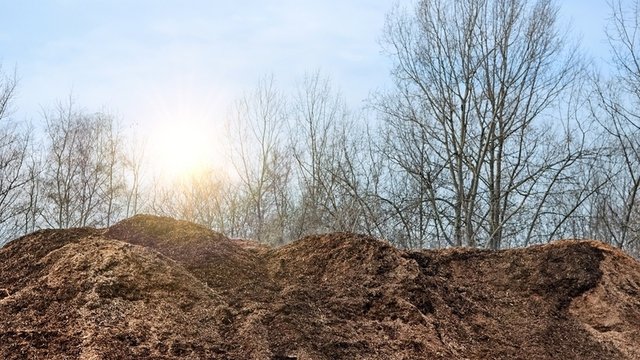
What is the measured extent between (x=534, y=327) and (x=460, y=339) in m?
0.82

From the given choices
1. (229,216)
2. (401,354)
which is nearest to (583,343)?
(401,354)

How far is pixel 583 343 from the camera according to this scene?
4.94 meters

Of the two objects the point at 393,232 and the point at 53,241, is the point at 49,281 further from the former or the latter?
the point at 393,232

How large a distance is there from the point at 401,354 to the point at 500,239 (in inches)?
526

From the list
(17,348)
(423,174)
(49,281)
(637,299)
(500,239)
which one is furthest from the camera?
(423,174)

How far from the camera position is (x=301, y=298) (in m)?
4.72

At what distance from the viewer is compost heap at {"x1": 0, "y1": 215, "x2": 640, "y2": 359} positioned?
399 centimetres

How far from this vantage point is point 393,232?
19141mm

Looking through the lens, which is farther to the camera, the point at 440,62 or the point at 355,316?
the point at 440,62

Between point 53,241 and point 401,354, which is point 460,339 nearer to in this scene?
point 401,354

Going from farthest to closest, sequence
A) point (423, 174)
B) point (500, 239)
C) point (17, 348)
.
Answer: point (423, 174) < point (500, 239) < point (17, 348)

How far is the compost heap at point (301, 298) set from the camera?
3.99 metres

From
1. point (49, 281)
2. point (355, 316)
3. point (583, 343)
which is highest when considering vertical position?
point (49, 281)

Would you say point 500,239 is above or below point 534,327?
above
